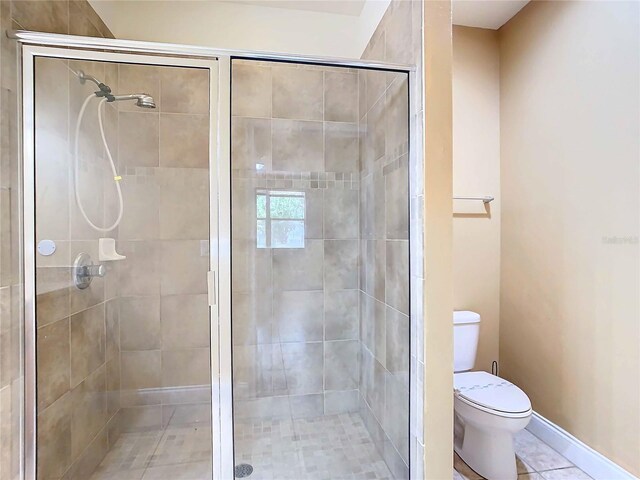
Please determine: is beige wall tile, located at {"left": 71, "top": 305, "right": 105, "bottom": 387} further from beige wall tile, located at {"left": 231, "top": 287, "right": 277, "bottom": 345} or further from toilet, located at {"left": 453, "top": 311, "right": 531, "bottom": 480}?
toilet, located at {"left": 453, "top": 311, "right": 531, "bottom": 480}

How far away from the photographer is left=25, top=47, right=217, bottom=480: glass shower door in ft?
4.35

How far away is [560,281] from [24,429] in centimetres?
259

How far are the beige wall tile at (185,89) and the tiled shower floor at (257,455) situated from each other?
1.52 meters

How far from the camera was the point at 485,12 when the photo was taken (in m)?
2.09

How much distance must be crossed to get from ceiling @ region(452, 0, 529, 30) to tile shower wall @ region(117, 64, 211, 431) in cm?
171

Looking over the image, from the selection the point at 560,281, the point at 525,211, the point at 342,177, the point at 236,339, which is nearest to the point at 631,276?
the point at 560,281

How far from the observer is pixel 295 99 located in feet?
6.54

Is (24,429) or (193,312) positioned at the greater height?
(193,312)

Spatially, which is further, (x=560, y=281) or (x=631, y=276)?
(x=560, y=281)

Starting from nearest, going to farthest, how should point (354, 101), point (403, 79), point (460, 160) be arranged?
1. point (403, 79)
2. point (354, 101)
3. point (460, 160)

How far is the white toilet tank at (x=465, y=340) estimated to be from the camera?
201 cm

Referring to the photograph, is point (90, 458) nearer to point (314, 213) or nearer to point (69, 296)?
point (69, 296)

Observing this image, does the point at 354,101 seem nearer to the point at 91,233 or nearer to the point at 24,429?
the point at 91,233

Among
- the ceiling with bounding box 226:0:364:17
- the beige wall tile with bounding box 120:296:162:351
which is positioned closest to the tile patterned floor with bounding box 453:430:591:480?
the beige wall tile with bounding box 120:296:162:351
